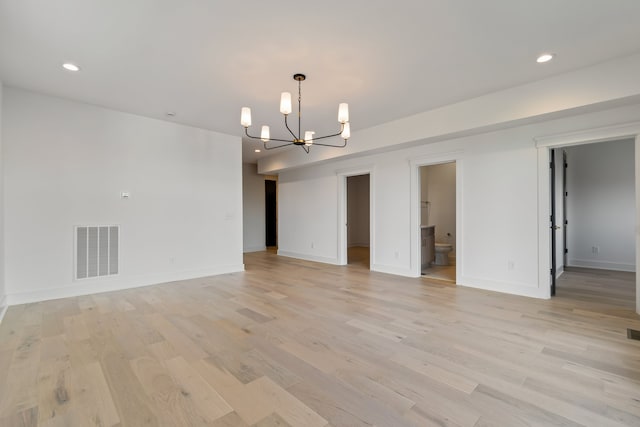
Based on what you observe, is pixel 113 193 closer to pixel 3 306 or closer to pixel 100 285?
pixel 100 285

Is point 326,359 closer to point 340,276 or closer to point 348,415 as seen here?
point 348,415

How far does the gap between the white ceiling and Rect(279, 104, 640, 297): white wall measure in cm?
87

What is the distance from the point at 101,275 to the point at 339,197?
449 centimetres

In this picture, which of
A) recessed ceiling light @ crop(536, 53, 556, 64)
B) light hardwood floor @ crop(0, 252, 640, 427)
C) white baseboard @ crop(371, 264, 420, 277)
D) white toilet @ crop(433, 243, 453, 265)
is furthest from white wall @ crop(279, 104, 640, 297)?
white toilet @ crop(433, 243, 453, 265)

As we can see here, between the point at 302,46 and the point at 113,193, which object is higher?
the point at 302,46

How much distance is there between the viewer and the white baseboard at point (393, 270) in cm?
526

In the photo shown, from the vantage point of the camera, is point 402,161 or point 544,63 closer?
point 544,63

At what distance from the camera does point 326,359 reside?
2.27m

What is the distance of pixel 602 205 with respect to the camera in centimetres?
576

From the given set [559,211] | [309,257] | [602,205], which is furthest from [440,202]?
[309,257]

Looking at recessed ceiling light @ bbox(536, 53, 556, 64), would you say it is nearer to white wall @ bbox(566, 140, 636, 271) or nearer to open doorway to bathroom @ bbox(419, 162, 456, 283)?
open doorway to bathroom @ bbox(419, 162, 456, 283)

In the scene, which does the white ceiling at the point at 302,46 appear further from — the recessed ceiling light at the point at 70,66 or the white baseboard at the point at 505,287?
the white baseboard at the point at 505,287

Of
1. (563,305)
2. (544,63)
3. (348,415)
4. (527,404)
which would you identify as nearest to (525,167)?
(544,63)

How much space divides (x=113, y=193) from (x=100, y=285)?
54.3 inches
